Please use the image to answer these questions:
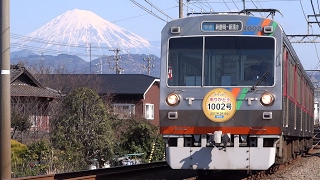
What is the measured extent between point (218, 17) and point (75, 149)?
8069 millimetres

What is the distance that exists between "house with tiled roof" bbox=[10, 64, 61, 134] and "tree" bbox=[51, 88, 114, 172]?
6.17 m

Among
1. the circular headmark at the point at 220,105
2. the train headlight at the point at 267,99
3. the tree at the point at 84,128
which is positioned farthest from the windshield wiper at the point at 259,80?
the tree at the point at 84,128

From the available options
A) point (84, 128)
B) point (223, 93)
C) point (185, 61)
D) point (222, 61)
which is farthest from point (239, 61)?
point (84, 128)

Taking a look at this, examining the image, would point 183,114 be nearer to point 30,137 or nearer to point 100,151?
→ point 100,151

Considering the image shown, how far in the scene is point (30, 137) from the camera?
2409cm

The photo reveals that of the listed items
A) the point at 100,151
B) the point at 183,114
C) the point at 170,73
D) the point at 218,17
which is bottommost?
the point at 100,151

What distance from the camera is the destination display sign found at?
1190 centimetres

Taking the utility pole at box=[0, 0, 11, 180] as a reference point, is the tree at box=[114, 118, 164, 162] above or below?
below

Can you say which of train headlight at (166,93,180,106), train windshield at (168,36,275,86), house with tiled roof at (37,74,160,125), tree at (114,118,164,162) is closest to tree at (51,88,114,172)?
tree at (114,118,164,162)

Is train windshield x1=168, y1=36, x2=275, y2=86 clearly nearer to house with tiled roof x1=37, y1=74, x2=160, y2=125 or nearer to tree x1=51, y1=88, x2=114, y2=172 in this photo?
tree x1=51, y1=88, x2=114, y2=172

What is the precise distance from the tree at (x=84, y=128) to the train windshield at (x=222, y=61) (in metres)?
7.45

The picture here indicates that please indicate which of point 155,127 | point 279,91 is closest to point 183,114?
point 279,91

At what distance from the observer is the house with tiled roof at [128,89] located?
3925 centimetres

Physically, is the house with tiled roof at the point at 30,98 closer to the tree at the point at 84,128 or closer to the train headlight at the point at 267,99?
the tree at the point at 84,128
